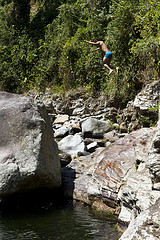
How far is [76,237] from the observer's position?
4773 millimetres

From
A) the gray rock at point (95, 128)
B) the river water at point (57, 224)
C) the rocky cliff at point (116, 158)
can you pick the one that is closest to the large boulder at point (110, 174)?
the rocky cliff at point (116, 158)

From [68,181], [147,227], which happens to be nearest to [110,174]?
[68,181]

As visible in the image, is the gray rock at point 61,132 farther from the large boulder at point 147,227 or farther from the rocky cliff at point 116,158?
the large boulder at point 147,227

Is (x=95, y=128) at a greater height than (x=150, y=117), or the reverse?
(x=150, y=117)

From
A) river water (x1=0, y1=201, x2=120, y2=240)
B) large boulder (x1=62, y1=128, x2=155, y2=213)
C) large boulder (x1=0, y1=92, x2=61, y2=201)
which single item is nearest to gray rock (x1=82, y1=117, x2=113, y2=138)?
large boulder (x1=62, y1=128, x2=155, y2=213)

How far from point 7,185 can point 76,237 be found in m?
1.92

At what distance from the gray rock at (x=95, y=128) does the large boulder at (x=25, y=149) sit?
5.08 m

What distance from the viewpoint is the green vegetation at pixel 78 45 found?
12398mm

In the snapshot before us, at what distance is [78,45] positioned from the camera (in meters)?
16.7

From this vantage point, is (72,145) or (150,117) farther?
(72,145)

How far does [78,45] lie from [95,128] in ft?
21.7

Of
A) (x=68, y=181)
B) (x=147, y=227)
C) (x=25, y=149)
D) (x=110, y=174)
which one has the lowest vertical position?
(x=68, y=181)

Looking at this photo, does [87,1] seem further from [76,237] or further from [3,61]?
[76,237]

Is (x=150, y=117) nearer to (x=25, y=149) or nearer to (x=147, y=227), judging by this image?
(x=25, y=149)
